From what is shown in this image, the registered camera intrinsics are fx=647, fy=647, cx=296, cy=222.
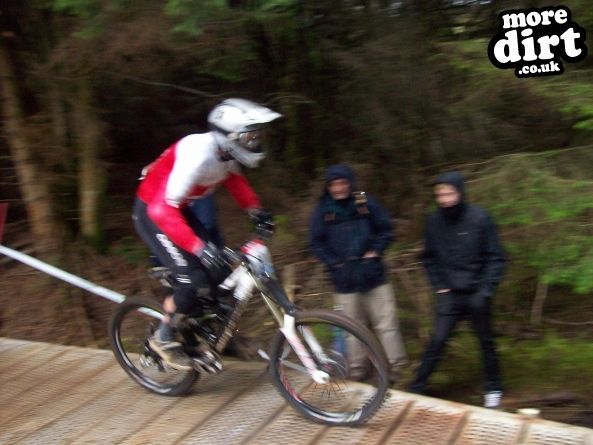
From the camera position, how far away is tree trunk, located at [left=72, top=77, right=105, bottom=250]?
704 centimetres

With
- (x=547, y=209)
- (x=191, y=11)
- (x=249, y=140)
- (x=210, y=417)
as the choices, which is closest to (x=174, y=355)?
(x=210, y=417)

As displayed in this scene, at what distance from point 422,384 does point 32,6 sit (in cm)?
541

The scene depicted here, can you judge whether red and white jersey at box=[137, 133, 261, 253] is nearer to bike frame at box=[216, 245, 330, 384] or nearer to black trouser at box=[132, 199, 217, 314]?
black trouser at box=[132, 199, 217, 314]

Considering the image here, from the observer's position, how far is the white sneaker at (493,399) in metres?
4.42

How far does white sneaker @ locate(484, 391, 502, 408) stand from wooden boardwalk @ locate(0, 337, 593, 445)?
0.35 m

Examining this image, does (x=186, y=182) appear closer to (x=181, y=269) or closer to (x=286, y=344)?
(x=181, y=269)

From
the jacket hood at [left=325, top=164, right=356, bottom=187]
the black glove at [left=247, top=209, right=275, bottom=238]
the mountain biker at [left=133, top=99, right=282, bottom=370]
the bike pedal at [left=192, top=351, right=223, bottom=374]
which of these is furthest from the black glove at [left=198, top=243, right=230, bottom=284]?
the jacket hood at [left=325, top=164, right=356, bottom=187]

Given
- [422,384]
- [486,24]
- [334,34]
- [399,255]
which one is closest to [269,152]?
[334,34]

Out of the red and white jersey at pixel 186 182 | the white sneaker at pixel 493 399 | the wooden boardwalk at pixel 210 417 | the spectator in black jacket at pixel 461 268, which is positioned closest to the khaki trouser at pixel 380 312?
the spectator in black jacket at pixel 461 268

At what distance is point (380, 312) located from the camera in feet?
15.6

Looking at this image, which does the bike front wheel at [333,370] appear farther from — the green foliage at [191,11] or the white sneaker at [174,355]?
the green foliage at [191,11]

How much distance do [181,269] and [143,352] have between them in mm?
936

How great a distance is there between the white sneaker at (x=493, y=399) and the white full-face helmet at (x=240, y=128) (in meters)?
2.26

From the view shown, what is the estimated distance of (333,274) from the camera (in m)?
4.73
